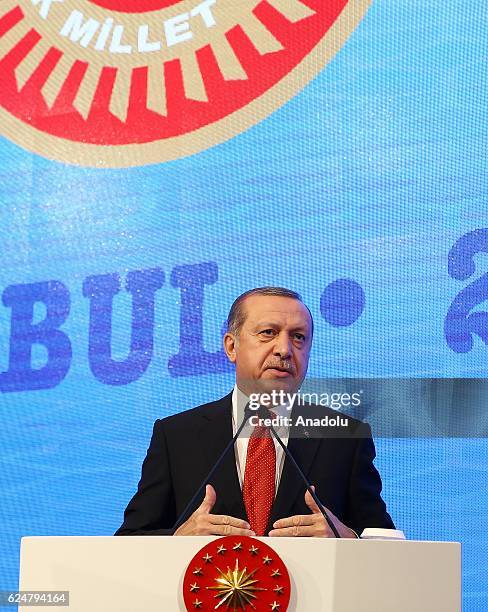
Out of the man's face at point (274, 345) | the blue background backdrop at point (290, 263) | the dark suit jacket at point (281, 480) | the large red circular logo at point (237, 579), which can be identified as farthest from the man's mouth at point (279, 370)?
the large red circular logo at point (237, 579)

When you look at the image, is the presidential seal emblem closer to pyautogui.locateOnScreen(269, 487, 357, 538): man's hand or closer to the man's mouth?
the man's mouth

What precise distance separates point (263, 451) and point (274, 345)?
10.1 inches

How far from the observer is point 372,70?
2.91 meters

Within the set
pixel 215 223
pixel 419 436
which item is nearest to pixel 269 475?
pixel 419 436

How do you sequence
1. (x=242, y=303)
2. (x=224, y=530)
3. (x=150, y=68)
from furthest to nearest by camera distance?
(x=150, y=68), (x=242, y=303), (x=224, y=530)

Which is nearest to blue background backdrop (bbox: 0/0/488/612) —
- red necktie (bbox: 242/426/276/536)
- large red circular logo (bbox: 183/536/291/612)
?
red necktie (bbox: 242/426/276/536)

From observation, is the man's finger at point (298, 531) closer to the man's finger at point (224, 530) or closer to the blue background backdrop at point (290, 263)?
the man's finger at point (224, 530)

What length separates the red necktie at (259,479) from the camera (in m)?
2.34

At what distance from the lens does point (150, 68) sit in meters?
3.21

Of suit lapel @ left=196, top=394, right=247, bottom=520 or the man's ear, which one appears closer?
suit lapel @ left=196, top=394, right=247, bottom=520

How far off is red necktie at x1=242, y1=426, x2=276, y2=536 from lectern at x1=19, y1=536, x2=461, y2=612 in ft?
1.95

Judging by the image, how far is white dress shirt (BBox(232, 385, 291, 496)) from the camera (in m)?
2.40

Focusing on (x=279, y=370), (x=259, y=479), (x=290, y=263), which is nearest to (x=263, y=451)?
(x=259, y=479)

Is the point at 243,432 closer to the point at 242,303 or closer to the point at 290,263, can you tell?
the point at 242,303
